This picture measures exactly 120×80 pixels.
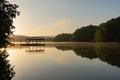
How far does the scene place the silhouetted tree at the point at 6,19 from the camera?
42.2m

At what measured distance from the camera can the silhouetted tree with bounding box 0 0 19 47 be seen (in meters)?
42.2

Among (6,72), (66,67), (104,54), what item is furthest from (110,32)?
(6,72)

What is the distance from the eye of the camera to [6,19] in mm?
44188

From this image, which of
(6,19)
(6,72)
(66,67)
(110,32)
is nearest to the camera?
(6,72)

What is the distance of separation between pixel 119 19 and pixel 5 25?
134427 mm

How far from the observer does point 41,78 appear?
68.7 ft

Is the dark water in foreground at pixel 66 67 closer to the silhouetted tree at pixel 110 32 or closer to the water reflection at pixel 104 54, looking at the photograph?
the water reflection at pixel 104 54

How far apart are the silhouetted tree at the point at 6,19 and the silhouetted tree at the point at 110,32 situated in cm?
12017

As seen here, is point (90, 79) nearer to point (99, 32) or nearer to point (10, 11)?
point (10, 11)

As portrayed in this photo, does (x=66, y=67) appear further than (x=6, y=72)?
Yes

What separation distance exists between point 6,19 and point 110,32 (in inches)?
4902

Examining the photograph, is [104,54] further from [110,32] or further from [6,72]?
[110,32]

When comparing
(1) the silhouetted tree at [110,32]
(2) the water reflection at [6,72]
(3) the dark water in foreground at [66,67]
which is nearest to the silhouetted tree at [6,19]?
(3) the dark water in foreground at [66,67]

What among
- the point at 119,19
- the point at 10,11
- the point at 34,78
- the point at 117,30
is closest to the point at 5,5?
the point at 10,11
